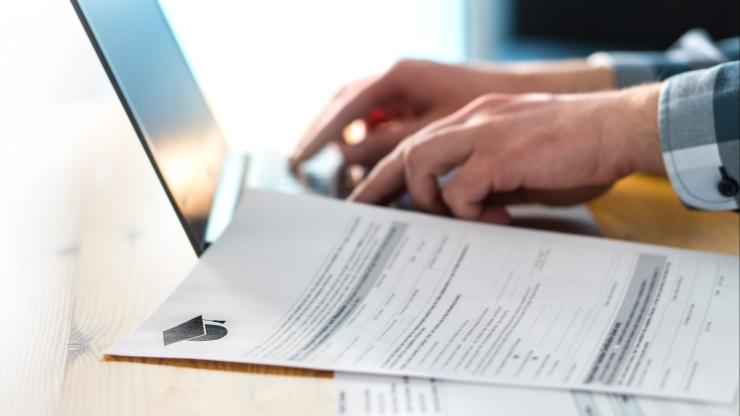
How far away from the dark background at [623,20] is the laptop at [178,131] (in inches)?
95.4

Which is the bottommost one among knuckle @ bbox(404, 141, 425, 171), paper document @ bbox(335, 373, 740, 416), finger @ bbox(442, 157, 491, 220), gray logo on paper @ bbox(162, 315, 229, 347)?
paper document @ bbox(335, 373, 740, 416)

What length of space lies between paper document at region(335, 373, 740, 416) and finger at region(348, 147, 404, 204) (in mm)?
322

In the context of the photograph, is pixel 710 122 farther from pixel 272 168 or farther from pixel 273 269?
pixel 272 168

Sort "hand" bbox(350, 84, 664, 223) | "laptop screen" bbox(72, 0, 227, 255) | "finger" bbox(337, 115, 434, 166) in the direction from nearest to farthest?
"laptop screen" bbox(72, 0, 227, 255) → "hand" bbox(350, 84, 664, 223) → "finger" bbox(337, 115, 434, 166)

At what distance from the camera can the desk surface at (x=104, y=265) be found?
1.64ft

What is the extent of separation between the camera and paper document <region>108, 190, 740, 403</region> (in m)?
0.52

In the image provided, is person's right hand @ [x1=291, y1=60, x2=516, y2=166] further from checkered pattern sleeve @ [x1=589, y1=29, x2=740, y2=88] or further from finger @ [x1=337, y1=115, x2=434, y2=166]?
checkered pattern sleeve @ [x1=589, y1=29, x2=740, y2=88]

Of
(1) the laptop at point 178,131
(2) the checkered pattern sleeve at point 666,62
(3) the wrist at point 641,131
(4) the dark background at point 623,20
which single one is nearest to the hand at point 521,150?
(3) the wrist at point 641,131

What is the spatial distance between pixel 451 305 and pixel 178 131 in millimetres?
330

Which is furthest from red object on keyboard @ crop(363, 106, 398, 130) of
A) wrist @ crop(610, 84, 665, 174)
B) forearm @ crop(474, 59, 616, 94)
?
wrist @ crop(610, 84, 665, 174)

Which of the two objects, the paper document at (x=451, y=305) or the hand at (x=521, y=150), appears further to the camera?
the hand at (x=521, y=150)

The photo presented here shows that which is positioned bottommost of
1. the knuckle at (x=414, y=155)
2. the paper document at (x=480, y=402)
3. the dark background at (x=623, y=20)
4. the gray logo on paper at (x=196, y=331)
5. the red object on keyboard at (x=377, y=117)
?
the paper document at (x=480, y=402)

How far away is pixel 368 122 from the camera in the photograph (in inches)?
40.5

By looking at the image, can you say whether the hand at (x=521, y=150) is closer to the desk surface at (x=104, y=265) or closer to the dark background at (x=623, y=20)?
the desk surface at (x=104, y=265)
